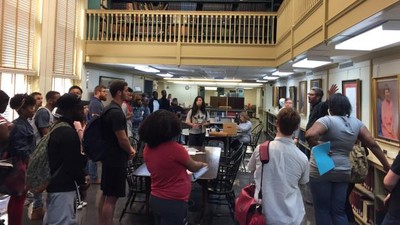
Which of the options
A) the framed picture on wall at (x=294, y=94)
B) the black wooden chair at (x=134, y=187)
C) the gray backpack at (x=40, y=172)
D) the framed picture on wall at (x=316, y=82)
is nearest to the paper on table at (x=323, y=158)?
the black wooden chair at (x=134, y=187)

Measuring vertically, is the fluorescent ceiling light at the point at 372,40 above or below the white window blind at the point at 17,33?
below

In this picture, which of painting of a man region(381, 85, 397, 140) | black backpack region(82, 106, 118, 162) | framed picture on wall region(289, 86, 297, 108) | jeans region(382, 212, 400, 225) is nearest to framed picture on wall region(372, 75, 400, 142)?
painting of a man region(381, 85, 397, 140)

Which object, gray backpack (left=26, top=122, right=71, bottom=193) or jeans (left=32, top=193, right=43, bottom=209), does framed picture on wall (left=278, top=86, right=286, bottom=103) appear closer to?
jeans (left=32, top=193, right=43, bottom=209)

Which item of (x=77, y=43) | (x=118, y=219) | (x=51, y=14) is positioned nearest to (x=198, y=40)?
(x=77, y=43)

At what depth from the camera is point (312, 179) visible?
3.03 meters

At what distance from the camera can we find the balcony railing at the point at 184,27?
861 cm

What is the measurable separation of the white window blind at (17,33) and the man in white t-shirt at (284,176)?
4905 millimetres

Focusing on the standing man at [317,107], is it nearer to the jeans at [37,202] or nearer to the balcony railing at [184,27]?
the jeans at [37,202]

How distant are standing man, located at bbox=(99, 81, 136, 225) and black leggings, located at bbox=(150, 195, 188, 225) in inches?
36.7

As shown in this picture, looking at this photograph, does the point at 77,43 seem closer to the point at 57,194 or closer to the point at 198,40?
the point at 198,40

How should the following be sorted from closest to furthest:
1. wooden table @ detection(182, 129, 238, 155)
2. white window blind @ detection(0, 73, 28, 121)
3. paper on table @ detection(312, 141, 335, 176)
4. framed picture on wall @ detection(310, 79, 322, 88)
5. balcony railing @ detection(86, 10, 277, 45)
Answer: paper on table @ detection(312, 141, 335, 176), white window blind @ detection(0, 73, 28, 121), framed picture on wall @ detection(310, 79, 322, 88), wooden table @ detection(182, 129, 238, 155), balcony railing @ detection(86, 10, 277, 45)

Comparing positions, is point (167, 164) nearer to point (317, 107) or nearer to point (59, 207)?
point (59, 207)

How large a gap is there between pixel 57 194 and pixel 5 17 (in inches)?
162

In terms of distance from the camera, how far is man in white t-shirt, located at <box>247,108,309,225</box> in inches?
87.7
